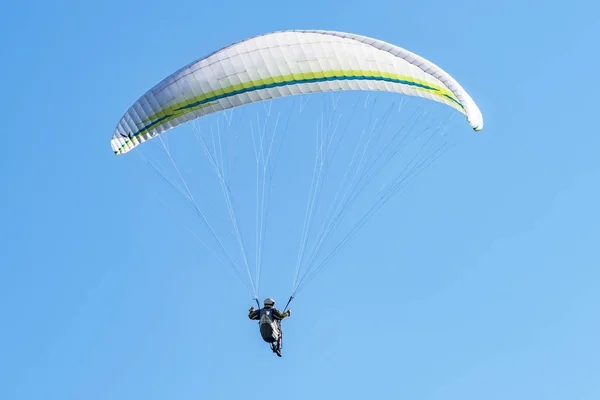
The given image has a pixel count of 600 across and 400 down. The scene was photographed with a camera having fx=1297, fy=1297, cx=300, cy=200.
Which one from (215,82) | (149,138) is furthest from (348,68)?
(149,138)

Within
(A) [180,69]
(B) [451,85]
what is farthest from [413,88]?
(A) [180,69]

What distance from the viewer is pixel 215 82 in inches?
1193

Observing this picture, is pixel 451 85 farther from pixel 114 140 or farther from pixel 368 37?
pixel 114 140

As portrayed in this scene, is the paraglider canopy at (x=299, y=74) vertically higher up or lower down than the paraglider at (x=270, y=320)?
higher up

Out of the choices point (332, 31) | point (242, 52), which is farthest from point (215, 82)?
point (332, 31)

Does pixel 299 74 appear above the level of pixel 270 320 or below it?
above

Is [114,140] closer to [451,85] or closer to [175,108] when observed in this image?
[175,108]

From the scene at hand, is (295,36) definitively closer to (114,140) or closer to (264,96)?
(264,96)

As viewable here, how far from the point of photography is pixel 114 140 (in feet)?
103

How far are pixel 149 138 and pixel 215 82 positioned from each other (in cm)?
236

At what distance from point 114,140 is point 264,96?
383cm

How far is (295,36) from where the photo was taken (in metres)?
30.1

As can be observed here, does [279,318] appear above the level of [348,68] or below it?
below

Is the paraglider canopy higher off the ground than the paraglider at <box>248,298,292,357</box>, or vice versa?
the paraglider canopy
